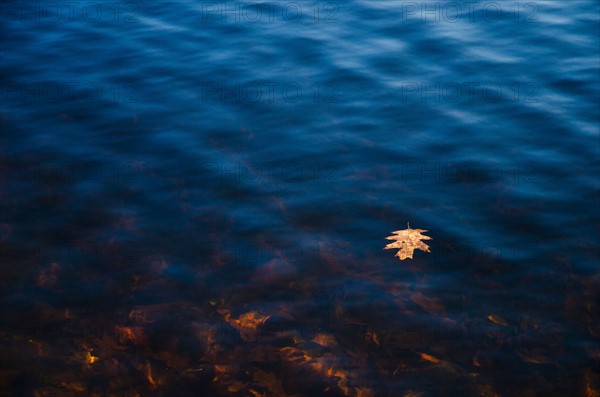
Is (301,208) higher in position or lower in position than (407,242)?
higher

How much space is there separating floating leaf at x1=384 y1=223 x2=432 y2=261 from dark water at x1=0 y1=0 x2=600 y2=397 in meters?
0.12

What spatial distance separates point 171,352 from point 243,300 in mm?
850

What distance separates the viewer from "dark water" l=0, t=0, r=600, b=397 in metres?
5.09

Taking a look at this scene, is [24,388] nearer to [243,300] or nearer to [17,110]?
[243,300]

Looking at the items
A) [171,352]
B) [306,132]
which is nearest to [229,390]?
→ [171,352]

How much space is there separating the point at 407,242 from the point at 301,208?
51.6 inches

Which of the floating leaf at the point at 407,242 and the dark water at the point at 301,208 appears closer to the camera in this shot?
the dark water at the point at 301,208

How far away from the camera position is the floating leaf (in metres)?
6.18

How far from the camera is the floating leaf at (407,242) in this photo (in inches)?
243

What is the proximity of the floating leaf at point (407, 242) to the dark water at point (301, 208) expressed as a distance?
12 centimetres

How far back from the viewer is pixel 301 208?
688cm

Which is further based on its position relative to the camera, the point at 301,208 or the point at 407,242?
the point at 301,208

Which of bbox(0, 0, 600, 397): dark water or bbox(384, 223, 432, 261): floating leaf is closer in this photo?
bbox(0, 0, 600, 397): dark water

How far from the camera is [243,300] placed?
566 centimetres
